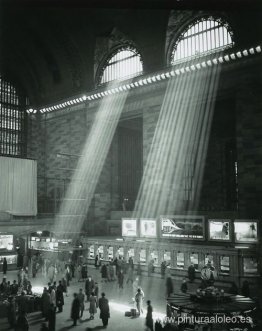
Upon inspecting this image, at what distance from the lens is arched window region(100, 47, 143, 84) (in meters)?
25.3

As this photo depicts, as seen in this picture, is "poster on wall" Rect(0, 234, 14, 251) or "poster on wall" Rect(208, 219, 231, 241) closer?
"poster on wall" Rect(208, 219, 231, 241)

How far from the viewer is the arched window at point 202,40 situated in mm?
20906

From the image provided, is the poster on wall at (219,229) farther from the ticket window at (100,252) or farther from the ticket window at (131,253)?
the ticket window at (100,252)

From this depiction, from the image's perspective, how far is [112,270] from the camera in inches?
768

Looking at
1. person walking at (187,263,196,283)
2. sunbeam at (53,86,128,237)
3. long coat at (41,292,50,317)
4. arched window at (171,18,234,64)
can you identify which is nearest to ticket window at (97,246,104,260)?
sunbeam at (53,86,128,237)

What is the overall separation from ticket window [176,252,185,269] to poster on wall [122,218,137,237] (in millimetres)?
3668

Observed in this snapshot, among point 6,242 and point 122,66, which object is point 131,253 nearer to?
point 6,242

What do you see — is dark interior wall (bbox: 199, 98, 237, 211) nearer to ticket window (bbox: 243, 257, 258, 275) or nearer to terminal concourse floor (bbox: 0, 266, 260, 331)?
ticket window (bbox: 243, 257, 258, 275)

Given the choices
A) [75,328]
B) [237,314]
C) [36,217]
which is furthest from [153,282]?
[36,217]

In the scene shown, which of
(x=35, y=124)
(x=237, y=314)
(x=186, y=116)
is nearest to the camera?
(x=237, y=314)

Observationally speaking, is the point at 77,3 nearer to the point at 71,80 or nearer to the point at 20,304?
the point at 20,304

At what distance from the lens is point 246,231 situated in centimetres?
1889

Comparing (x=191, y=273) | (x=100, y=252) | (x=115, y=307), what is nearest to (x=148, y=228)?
(x=100, y=252)

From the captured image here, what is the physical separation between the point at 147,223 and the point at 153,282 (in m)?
4.45
